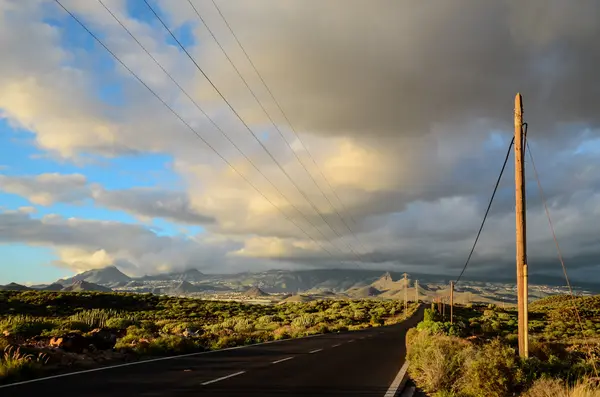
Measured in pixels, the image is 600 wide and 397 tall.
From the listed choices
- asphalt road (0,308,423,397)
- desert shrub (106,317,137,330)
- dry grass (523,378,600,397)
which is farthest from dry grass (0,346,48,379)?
desert shrub (106,317,137,330)

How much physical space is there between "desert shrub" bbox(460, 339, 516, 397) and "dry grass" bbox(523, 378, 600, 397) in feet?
1.81

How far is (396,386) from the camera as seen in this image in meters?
13.0

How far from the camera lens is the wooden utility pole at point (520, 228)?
14848 mm

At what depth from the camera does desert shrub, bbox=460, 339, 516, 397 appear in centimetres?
1088

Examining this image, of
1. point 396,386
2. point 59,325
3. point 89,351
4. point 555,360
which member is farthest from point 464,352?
point 59,325

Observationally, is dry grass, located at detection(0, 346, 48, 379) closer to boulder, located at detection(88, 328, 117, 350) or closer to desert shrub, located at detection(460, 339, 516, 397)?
boulder, located at detection(88, 328, 117, 350)

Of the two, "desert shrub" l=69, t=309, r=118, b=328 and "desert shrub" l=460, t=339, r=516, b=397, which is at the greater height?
"desert shrub" l=460, t=339, r=516, b=397

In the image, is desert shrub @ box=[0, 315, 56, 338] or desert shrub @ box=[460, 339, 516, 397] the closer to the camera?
desert shrub @ box=[460, 339, 516, 397]

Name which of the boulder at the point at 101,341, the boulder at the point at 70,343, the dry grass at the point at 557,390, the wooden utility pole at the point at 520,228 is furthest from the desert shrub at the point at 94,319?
the dry grass at the point at 557,390

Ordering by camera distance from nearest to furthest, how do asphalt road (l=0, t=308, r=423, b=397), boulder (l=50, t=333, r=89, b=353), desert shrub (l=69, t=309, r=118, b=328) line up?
asphalt road (l=0, t=308, r=423, b=397) < boulder (l=50, t=333, r=89, b=353) < desert shrub (l=69, t=309, r=118, b=328)

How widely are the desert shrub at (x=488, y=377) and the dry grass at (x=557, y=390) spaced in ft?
1.81

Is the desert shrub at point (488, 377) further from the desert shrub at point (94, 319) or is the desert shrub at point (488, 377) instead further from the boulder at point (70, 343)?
the desert shrub at point (94, 319)

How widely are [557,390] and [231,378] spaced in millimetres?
8348

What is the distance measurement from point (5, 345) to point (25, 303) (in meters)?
67.2
